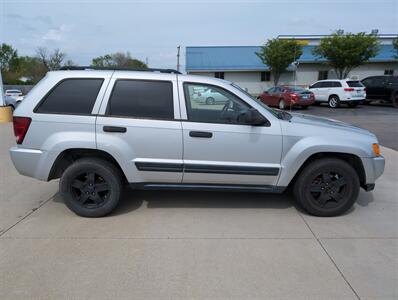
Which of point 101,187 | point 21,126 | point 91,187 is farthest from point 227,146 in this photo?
point 21,126

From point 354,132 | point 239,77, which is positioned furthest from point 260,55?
point 354,132

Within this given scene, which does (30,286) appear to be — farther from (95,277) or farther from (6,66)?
(6,66)

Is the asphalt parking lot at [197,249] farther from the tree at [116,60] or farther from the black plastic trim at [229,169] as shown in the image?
the tree at [116,60]

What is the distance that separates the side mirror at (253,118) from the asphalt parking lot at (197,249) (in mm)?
1239

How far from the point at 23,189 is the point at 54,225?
1.67 metres

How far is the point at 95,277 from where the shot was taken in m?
2.72

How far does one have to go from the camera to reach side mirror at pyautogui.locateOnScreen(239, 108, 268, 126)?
3.66 m

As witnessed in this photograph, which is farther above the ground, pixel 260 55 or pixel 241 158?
pixel 260 55

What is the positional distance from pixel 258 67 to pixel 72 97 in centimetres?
3017

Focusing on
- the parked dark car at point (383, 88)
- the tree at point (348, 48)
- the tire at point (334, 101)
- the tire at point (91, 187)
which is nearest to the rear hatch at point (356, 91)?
the tire at point (334, 101)

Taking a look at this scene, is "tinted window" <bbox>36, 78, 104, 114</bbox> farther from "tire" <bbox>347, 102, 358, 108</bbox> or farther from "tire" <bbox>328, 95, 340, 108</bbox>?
"tire" <bbox>347, 102, 358, 108</bbox>

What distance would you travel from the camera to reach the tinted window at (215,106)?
12.4 ft

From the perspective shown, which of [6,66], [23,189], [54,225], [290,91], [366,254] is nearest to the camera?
[366,254]

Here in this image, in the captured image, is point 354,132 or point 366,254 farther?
point 354,132
